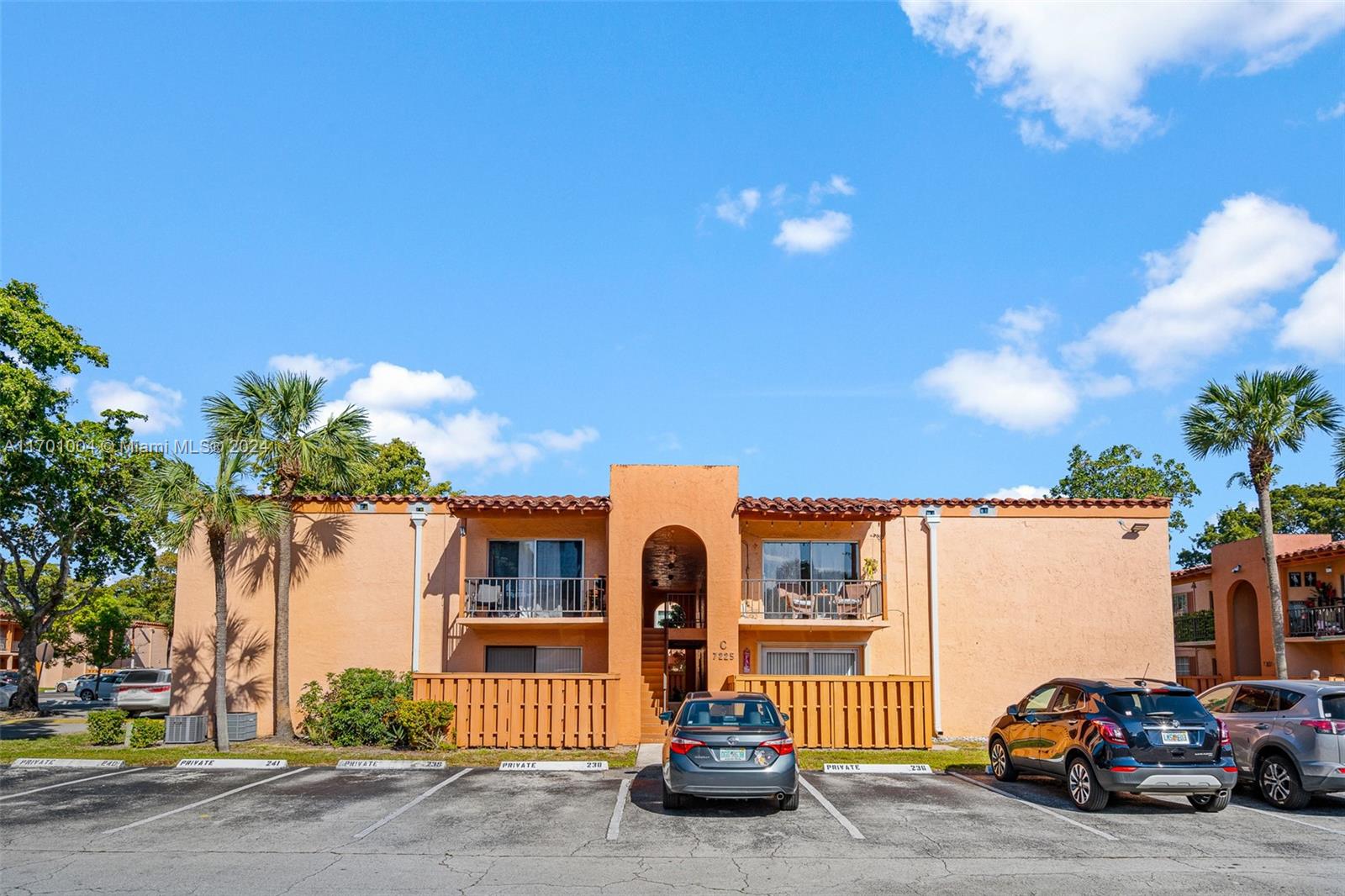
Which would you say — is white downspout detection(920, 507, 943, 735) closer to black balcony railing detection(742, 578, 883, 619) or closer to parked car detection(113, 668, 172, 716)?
black balcony railing detection(742, 578, 883, 619)

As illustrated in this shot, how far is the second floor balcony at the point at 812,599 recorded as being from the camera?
75.2ft

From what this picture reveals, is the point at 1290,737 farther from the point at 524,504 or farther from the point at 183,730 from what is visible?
the point at 183,730

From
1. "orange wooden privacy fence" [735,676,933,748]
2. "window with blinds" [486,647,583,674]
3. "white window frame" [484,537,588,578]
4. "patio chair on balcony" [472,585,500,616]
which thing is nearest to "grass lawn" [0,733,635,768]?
"orange wooden privacy fence" [735,676,933,748]

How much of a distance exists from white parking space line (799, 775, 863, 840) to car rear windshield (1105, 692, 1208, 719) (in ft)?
12.1

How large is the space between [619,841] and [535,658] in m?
12.3

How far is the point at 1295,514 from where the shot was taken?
50719mm

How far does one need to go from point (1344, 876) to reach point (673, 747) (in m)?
6.96

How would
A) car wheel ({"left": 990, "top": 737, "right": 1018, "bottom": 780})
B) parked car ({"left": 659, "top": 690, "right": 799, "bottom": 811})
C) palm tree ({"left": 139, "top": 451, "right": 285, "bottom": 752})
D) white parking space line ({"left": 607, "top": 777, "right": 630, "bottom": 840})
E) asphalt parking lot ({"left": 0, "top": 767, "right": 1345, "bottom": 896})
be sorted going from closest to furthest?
asphalt parking lot ({"left": 0, "top": 767, "right": 1345, "bottom": 896}) → white parking space line ({"left": 607, "top": 777, "right": 630, "bottom": 840}) → parked car ({"left": 659, "top": 690, "right": 799, "bottom": 811}) → car wheel ({"left": 990, "top": 737, "right": 1018, "bottom": 780}) → palm tree ({"left": 139, "top": 451, "right": 285, "bottom": 752})

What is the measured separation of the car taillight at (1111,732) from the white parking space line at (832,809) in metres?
3.36

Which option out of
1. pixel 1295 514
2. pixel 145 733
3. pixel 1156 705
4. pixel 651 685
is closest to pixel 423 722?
pixel 145 733

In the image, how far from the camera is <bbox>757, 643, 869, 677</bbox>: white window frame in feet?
76.3

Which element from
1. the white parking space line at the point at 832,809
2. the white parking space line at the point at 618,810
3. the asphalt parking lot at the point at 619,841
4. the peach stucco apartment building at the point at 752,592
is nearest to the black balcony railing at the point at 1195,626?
the peach stucco apartment building at the point at 752,592

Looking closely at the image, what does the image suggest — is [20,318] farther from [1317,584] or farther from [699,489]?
[1317,584]

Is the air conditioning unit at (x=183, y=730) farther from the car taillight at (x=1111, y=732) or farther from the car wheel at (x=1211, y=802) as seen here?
the car wheel at (x=1211, y=802)
